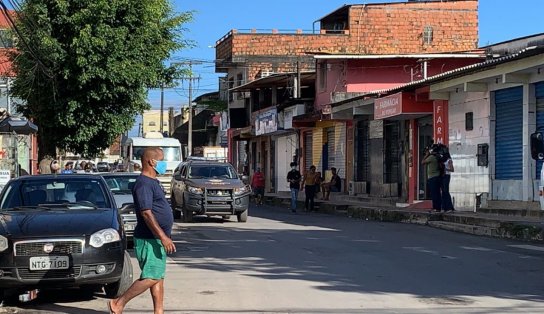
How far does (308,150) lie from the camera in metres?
39.8

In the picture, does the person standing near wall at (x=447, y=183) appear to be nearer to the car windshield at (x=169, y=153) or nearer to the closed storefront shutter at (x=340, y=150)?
the closed storefront shutter at (x=340, y=150)

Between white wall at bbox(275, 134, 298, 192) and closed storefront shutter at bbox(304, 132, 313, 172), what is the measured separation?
1849 mm

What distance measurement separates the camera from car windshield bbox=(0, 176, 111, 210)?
10.1 m

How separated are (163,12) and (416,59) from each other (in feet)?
50.7

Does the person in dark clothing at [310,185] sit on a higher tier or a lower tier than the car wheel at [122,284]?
higher

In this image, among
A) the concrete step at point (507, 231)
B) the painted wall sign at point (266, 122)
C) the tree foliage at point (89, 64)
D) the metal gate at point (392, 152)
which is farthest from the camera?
the painted wall sign at point (266, 122)

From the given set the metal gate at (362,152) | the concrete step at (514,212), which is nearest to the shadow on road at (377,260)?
the concrete step at (514,212)

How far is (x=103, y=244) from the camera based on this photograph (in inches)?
356

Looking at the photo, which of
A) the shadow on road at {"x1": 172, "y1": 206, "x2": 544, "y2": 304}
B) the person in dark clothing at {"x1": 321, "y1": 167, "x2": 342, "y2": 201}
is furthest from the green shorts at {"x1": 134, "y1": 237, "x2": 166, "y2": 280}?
the person in dark clothing at {"x1": 321, "y1": 167, "x2": 342, "y2": 201}

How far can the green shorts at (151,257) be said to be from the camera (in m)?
7.70

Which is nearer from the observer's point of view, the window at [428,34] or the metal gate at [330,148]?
the metal gate at [330,148]

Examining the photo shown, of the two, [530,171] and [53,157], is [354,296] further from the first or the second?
[53,157]

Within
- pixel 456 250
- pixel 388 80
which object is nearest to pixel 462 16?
pixel 388 80

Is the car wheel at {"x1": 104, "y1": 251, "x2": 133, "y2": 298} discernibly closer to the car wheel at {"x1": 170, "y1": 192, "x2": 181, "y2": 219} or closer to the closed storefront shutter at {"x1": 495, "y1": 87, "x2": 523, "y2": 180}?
the closed storefront shutter at {"x1": 495, "y1": 87, "x2": 523, "y2": 180}
